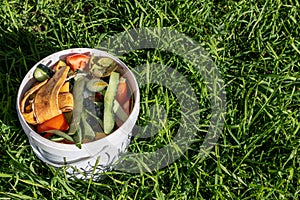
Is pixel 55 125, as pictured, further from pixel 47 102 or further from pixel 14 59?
pixel 14 59

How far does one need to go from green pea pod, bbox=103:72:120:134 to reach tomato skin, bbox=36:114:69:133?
4.7 inches

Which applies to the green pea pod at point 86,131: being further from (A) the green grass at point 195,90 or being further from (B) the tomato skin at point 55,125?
(A) the green grass at point 195,90

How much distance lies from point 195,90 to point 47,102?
57cm

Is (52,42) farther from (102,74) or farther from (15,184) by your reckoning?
(15,184)

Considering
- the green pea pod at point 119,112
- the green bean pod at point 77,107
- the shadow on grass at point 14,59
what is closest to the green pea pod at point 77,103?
the green bean pod at point 77,107

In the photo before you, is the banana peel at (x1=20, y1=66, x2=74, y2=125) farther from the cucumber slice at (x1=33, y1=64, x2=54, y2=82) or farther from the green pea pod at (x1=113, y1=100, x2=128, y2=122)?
the green pea pod at (x1=113, y1=100, x2=128, y2=122)

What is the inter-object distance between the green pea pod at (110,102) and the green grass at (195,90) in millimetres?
184

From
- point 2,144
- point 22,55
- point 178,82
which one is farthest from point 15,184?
point 178,82

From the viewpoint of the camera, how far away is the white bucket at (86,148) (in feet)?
5.66

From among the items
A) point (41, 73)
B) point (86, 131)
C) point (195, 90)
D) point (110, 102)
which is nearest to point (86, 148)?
point (86, 131)

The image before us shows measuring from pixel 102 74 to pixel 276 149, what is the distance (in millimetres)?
637

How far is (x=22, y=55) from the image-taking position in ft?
6.98

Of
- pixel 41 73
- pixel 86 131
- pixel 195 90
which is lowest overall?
pixel 195 90

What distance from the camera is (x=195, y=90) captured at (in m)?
2.11
